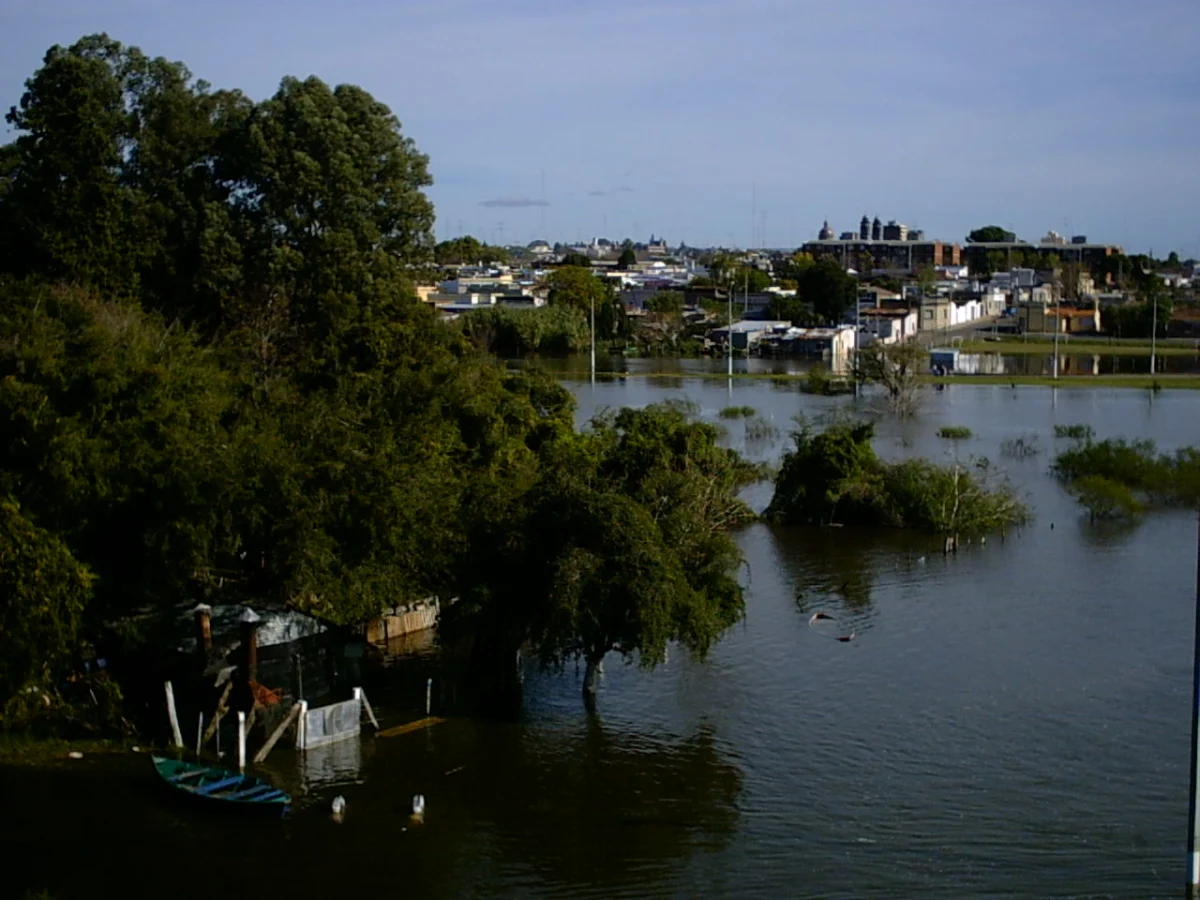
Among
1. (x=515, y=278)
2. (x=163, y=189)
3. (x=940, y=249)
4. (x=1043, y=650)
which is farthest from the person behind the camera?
(x=940, y=249)

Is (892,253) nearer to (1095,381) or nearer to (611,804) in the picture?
(1095,381)

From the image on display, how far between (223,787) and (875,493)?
14.4m

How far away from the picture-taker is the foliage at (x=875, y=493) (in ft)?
73.5

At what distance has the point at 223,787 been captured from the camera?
11.2 metres

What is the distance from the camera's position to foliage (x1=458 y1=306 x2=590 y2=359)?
184ft

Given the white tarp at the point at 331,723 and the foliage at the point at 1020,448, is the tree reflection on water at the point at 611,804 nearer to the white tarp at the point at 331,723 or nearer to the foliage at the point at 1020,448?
the white tarp at the point at 331,723

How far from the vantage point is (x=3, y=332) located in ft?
46.4

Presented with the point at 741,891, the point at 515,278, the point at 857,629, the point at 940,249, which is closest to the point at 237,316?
the point at 857,629

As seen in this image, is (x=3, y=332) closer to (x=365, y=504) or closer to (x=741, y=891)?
(x=365, y=504)

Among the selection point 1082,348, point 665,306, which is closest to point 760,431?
point 1082,348

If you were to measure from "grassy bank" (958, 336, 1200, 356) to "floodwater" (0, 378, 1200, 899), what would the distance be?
43814mm

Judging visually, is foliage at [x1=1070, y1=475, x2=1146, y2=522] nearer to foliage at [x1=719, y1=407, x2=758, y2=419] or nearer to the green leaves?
foliage at [x1=719, y1=407, x2=758, y2=419]

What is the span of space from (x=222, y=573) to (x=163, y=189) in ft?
28.9

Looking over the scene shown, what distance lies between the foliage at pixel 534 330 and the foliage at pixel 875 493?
104 feet
